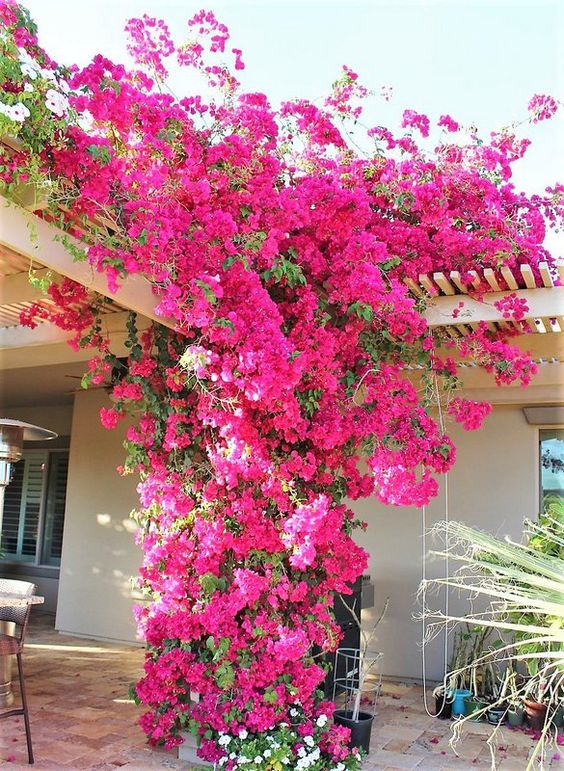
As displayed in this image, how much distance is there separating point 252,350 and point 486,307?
1.78 meters

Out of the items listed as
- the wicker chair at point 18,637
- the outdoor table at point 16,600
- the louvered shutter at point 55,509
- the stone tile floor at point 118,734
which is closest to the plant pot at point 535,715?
the stone tile floor at point 118,734

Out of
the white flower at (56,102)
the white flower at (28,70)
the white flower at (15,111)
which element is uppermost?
the white flower at (28,70)

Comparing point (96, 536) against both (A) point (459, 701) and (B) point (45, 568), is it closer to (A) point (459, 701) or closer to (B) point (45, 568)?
(B) point (45, 568)

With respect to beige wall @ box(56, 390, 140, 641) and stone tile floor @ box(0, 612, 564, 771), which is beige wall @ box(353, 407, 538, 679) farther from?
beige wall @ box(56, 390, 140, 641)

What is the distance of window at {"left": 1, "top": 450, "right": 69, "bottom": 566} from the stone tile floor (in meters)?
3.89

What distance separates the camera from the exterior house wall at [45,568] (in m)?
9.92

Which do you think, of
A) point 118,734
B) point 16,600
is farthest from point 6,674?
point 118,734

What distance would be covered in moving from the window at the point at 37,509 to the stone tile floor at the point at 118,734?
389 centimetres

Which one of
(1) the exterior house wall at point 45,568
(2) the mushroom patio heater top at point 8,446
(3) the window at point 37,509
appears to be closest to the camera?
(2) the mushroom patio heater top at point 8,446

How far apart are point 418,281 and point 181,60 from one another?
2139mm

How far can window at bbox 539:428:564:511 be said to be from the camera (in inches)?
247

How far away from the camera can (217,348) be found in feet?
12.7

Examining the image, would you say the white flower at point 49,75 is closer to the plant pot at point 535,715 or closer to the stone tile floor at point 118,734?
the stone tile floor at point 118,734

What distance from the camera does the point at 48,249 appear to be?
3.44 m
